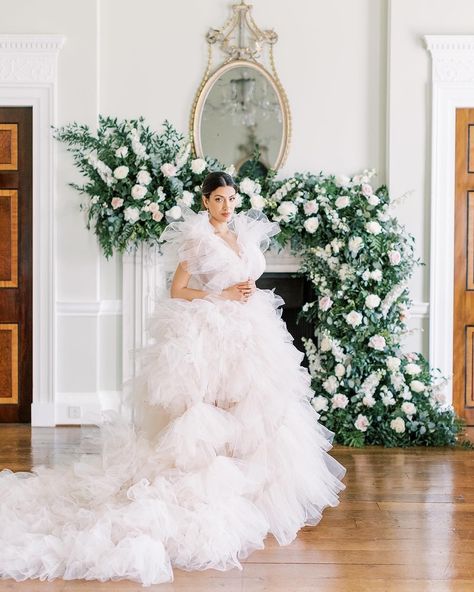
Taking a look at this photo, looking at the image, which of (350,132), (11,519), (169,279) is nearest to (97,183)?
(169,279)

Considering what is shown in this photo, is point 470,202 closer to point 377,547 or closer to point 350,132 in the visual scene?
point 350,132

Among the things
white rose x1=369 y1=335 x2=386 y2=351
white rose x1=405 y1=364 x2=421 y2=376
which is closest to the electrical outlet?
white rose x1=369 y1=335 x2=386 y2=351

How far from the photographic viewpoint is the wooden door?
602 cm

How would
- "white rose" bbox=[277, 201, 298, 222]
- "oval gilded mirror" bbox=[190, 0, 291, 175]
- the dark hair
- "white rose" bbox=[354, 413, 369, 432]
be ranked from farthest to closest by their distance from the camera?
"oval gilded mirror" bbox=[190, 0, 291, 175]
"white rose" bbox=[277, 201, 298, 222]
"white rose" bbox=[354, 413, 369, 432]
the dark hair

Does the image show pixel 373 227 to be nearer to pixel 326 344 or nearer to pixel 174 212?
pixel 326 344

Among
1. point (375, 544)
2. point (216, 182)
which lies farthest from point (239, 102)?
point (375, 544)

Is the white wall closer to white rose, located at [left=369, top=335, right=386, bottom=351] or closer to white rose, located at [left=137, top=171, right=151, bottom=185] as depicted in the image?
white rose, located at [left=369, top=335, right=386, bottom=351]

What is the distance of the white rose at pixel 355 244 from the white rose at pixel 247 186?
83 centimetres

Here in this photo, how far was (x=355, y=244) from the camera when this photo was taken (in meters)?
5.55

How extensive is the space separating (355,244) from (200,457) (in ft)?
8.57

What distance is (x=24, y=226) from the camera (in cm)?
606

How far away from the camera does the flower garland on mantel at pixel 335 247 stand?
218 inches

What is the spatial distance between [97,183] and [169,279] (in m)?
0.96

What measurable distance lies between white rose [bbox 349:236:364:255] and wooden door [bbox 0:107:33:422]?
2513 mm
